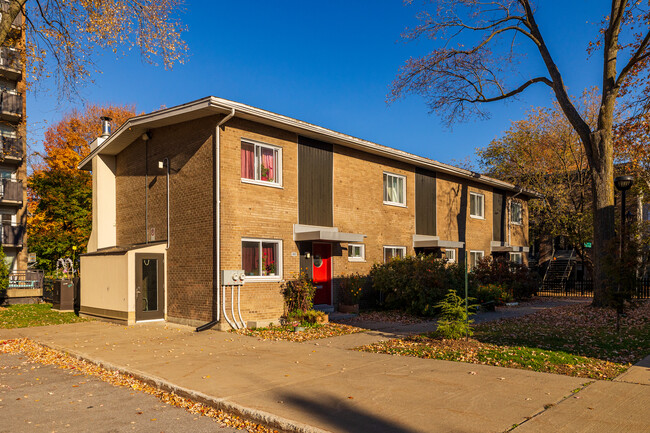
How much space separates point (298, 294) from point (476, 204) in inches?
561

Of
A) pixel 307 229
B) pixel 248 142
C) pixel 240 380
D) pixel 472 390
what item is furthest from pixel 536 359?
pixel 248 142

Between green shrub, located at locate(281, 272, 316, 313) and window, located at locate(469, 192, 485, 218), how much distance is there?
1293 centimetres

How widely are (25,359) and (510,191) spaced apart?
2513cm

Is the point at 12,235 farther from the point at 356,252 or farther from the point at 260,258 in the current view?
the point at 356,252

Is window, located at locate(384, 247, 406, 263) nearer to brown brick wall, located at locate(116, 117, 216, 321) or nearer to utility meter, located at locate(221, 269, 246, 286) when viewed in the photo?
utility meter, located at locate(221, 269, 246, 286)

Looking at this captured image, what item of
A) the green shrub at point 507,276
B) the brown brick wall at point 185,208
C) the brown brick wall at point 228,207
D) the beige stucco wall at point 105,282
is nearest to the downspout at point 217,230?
the brown brick wall at point 228,207

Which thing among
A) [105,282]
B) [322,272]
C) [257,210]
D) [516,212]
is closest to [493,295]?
[322,272]

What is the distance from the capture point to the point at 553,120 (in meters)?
29.0

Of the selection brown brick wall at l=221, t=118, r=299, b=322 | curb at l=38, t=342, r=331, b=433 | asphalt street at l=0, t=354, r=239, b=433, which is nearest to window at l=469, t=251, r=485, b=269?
→ brown brick wall at l=221, t=118, r=299, b=322

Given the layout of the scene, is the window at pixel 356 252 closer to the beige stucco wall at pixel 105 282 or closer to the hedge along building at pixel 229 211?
the hedge along building at pixel 229 211

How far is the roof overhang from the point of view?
42.6 feet

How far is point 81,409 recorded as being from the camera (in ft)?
21.1

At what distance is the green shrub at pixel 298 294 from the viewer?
46.6ft

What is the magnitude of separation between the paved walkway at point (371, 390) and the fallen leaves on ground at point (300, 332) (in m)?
1.17
